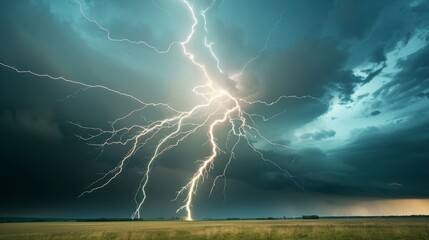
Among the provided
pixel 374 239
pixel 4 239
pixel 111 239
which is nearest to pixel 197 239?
pixel 111 239

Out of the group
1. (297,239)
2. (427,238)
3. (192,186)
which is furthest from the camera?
(192,186)

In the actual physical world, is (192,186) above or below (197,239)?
above

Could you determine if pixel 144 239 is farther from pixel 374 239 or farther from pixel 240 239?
pixel 374 239

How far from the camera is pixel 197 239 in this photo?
69.9 ft

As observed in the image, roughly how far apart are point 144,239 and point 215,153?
558 inches

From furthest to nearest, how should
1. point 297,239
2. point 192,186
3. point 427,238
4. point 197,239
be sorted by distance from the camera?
point 192,186
point 197,239
point 297,239
point 427,238

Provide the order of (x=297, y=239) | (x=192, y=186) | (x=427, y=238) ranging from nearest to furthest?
(x=427, y=238) → (x=297, y=239) → (x=192, y=186)

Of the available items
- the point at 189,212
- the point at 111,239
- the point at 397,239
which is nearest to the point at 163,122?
the point at 189,212

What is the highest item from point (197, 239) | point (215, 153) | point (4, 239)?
point (215, 153)

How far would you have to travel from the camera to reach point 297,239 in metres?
20.0

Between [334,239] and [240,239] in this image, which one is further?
[240,239]

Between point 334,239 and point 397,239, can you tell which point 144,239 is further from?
point 397,239

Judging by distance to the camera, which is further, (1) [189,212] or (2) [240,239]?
(1) [189,212]

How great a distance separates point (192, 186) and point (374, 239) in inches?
749
